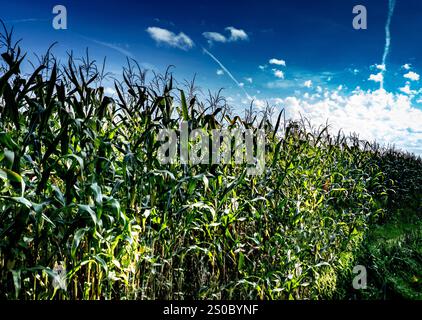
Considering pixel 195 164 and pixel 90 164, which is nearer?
pixel 90 164

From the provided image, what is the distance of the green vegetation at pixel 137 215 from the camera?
1951 millimetres

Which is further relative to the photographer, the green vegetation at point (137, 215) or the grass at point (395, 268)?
the grass at point (395, 268)

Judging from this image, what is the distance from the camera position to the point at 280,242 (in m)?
3.21

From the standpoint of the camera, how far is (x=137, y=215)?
247 centimetres

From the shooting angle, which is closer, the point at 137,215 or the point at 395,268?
the point at 137,215

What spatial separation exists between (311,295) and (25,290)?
2221 mm

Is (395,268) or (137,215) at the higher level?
(137,215)

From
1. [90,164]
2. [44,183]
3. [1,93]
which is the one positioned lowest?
[44,183]
